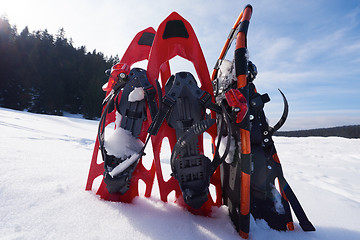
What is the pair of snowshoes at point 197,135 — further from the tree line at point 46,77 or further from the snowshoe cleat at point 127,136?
the tree line at point 46,77

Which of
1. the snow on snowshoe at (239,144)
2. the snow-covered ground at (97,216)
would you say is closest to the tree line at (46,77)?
the snow-covered ground at (97,216)

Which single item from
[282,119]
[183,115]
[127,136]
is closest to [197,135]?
[183,115]

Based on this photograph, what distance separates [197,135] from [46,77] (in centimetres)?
2911

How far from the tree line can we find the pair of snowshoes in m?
22.3

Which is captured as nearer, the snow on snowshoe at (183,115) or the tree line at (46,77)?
the snow on snowshoe at (183,115)

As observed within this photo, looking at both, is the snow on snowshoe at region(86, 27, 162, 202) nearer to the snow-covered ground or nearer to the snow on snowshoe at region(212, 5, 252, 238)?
the snow-covered ground

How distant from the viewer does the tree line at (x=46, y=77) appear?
2020cm

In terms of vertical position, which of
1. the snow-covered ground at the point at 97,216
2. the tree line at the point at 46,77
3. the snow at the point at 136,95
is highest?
the tree line at the point at 46,77

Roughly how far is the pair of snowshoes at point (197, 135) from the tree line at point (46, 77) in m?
22.3

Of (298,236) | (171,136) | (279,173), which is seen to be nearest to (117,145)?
(171,136)

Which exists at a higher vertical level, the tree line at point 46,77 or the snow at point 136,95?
the tree line at point 46,77

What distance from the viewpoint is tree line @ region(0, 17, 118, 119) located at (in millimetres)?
20203

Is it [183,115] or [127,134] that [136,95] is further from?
[183,115]

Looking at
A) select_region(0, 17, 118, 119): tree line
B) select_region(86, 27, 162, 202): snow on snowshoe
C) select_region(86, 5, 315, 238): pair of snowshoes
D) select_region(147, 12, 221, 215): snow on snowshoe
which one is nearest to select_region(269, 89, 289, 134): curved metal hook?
select_region(86, 5, 315, 238): pair of snowshoes
